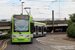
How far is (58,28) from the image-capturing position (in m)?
66.8

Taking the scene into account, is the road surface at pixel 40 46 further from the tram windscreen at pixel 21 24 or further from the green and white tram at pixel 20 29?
the tram windscreen at pixel 21 24

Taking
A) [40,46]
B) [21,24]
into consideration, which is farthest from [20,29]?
[40,46]

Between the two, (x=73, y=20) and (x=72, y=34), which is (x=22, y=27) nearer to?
(x=72, y=34)

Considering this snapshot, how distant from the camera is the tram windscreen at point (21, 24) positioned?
16.6 meters

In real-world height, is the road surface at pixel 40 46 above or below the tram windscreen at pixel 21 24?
below

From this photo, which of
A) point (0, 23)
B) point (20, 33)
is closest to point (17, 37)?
point (20, 33)

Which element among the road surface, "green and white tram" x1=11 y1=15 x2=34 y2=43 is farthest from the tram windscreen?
the road surface

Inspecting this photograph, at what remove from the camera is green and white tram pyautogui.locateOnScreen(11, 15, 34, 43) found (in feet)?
54.3

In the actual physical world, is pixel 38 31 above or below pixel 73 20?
below

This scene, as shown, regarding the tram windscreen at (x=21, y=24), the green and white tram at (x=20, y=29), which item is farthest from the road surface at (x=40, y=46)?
the tram windscreen at (x=21, y=24)

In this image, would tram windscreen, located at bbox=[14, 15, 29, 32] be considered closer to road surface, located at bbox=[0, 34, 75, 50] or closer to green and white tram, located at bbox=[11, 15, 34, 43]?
green and white tram, located at bbox=[11, 15, 34, 43]

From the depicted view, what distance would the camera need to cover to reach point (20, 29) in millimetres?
16641

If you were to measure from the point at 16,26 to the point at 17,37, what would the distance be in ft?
3.95

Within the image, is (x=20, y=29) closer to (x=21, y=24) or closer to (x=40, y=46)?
(x=21, y=24)
